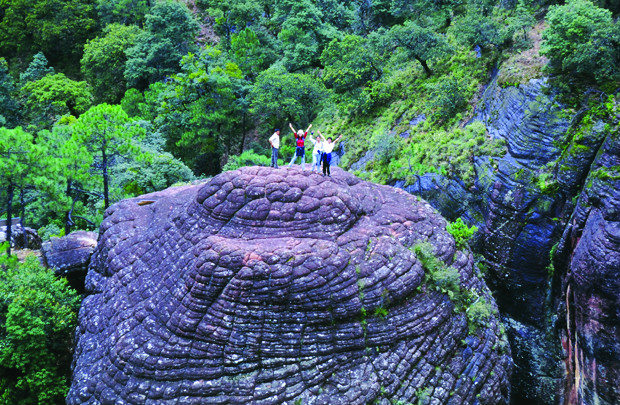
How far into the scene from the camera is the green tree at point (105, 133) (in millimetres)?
22781

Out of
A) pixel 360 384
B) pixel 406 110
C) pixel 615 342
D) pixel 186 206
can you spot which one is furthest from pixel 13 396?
pixel 406 110

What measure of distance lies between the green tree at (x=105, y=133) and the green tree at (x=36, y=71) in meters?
31.7

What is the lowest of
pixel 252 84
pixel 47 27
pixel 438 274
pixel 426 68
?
pixel 438 274

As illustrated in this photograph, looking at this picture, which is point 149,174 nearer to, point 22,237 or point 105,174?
point 105,174

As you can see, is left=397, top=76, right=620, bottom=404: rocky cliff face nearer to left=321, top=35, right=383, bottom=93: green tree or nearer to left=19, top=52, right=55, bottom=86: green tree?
left=321, top=35, right=383, bottom=93: green tree

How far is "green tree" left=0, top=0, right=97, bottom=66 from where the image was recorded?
2015 inches

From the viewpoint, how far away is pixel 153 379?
11.6 metres

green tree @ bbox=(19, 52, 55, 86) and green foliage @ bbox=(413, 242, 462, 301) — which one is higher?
green tree @ bbox=(19, 52, 55, 86)

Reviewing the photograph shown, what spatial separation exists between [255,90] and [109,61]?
A: 81.1ft

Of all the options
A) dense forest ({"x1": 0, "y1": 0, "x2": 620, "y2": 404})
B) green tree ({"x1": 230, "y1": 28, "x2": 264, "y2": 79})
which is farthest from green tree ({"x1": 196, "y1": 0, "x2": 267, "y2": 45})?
green tree ({"x1": 230, "y1": 28, "x2": 264, "y2": 79})

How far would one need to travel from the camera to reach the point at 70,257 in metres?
19.6

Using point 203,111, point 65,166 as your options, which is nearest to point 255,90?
point 203,111

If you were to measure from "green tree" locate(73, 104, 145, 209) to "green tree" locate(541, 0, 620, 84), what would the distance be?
22887mm

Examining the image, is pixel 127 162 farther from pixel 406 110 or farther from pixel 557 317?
pixel 557 317
